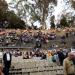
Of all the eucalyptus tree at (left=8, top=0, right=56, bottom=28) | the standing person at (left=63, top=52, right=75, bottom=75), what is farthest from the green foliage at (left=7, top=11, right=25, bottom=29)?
the standing person at (left=63, top=52, right=75, bottom=75)

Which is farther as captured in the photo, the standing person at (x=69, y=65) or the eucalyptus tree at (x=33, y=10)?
the eucalyptus tree at (x=33, y=10)

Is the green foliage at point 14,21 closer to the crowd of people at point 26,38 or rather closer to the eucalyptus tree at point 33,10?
the eucalyptus tree at point 33,10

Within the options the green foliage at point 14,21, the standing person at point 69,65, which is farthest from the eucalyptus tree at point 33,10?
the standing person at point 69,65

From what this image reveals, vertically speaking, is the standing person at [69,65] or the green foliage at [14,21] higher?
the standing person at [69,65]

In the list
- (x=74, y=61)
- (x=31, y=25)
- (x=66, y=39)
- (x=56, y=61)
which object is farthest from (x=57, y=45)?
(x=74, y=61)

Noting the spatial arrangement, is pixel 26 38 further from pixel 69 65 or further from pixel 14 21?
pixel 69 65

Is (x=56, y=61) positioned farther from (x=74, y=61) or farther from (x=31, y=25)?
(x=31, y=25)

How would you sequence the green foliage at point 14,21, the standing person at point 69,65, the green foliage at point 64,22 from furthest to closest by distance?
1. the green foliage at point 64,22
2. the green foliage at point 14,21
3. the standing person at point 69,65

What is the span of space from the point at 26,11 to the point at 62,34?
28.8 metres

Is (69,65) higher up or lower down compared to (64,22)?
higher up

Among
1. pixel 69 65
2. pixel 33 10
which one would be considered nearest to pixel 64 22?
pixel 33 10

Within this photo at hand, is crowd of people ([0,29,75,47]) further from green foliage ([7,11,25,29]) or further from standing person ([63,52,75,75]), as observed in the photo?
standing person ([63,52,75,75])

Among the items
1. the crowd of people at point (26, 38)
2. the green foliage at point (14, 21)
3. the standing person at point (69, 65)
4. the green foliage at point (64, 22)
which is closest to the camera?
the standing person at point (69, 65)

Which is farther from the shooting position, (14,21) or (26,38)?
(14,21)
